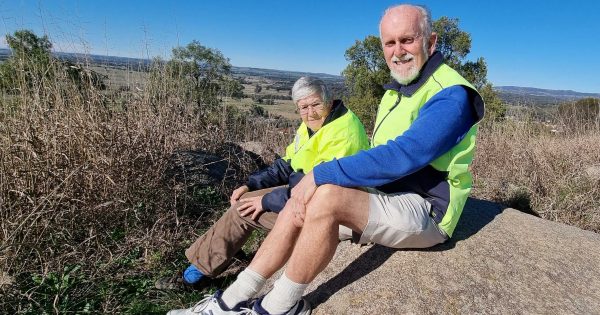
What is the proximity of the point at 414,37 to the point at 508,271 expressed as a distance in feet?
4.40

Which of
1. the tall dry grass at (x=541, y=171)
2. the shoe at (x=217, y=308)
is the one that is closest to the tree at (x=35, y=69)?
the shoe at (x=217, y=308)

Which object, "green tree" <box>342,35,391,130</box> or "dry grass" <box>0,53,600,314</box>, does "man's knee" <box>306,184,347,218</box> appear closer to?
"dry grass" <box>0,53,600,314</box>

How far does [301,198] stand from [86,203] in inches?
68.9

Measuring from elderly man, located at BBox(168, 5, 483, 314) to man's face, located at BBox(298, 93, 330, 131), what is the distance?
579 mm

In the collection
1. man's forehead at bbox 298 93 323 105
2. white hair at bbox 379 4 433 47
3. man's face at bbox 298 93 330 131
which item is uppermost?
white hair at bbox 379 4 433 47

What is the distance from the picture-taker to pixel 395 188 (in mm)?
2262

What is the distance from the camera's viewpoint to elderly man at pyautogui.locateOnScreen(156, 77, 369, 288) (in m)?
2.59

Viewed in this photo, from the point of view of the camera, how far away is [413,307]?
2.02m

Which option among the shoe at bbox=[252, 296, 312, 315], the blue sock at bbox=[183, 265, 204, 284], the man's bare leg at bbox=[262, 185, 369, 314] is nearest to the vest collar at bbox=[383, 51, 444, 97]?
the man's bare leg at bbox=[262, 185, 369, 314]

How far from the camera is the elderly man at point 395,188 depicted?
1.91 m

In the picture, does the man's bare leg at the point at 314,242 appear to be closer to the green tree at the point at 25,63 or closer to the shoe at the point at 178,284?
the shoe at the point at 178,284

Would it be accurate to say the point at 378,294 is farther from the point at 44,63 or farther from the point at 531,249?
the point at 44,63

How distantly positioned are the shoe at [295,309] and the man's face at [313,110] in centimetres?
119

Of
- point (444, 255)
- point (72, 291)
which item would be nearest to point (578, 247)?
point (444, 255)
